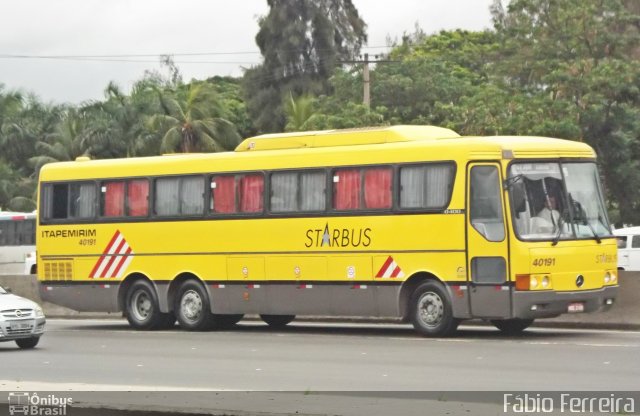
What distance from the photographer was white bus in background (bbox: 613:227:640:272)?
37406 mm

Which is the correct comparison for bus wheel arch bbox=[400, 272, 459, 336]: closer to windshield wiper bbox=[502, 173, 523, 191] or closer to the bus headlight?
the bus headlight

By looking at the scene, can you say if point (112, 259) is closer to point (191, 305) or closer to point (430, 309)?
point (191, 305)

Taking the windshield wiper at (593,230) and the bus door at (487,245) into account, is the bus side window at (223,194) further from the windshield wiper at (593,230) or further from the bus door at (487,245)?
the windshield wiper at (593,230)

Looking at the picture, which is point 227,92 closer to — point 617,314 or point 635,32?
point 635,32

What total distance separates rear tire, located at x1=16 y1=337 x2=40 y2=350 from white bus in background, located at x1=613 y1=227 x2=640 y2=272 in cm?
1913

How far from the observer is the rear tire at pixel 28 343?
74.5ft

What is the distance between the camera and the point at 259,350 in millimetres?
21359

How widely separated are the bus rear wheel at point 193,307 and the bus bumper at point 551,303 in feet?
22.2

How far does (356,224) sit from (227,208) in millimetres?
3166

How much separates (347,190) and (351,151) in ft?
2.23

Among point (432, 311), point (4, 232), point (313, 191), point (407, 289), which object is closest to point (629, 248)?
point (313, 191)

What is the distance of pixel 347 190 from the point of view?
2408 centimetres

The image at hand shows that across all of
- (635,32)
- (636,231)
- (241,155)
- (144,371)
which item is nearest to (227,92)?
(635,32)

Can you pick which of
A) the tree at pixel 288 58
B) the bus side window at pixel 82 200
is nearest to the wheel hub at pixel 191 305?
the bus side window at pixel 82 200
